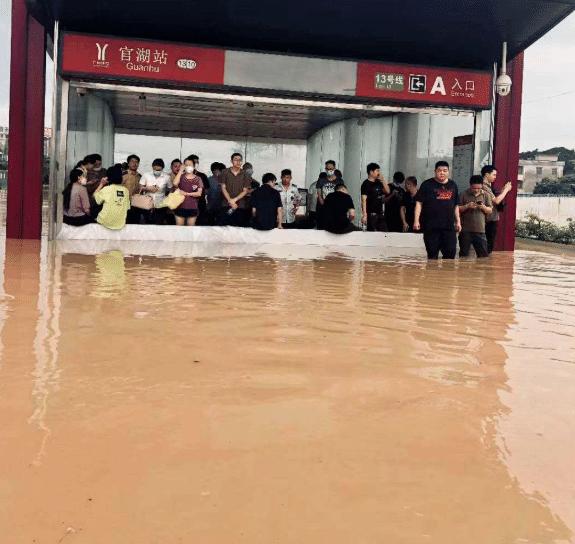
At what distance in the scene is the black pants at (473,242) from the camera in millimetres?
12438

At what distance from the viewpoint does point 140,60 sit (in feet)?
44.2

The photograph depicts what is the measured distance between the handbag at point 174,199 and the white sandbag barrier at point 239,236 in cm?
37

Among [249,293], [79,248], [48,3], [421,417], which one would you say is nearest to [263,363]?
[421,417]

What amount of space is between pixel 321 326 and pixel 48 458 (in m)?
2.95

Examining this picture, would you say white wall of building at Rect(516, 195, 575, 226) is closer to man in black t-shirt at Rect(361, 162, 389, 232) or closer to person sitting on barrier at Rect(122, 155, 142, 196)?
man in black t-shirt at Rect(361, 162, 389, 232)

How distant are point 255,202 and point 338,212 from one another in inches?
57.4

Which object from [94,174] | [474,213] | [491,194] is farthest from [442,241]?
[94,174]

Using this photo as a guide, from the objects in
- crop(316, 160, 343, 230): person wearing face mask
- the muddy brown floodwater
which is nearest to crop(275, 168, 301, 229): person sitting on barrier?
crop(316, 160, 343, 230): person wearing face mask

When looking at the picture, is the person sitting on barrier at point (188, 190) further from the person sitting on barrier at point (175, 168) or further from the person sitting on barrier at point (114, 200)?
the person sitting on barrier at point (114, 200)

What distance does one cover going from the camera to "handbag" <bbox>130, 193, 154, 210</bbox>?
14.5 metres

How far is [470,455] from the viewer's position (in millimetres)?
2855

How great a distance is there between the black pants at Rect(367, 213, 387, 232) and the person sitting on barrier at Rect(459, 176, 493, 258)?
2.85 meters

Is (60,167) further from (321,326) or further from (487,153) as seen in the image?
(321,326)

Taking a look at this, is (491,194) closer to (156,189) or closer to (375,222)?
(375,222)
